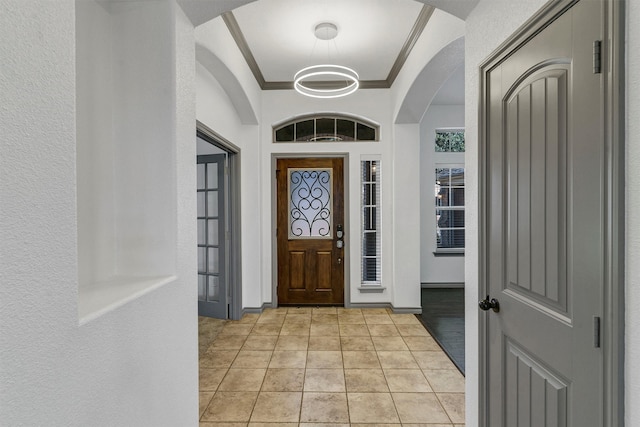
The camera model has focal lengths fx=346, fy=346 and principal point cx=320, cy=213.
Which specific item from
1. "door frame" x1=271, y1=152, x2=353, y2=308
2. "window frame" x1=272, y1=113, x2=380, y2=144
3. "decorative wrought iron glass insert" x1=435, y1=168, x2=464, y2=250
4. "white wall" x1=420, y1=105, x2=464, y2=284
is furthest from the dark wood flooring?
"window frame" x1=272, y1=113, x2=380, y2=144

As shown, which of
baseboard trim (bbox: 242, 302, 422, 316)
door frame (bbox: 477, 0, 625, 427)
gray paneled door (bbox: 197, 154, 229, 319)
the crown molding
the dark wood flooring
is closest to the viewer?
door frame (bbox: 477, 0, 625, 427)

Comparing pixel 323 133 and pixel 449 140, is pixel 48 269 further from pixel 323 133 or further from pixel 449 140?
pixel 449 140

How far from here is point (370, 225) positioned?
482 centimetres

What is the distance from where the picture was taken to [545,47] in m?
1.26

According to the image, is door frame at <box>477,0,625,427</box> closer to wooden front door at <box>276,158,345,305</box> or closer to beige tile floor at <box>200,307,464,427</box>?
beige tile floor at <box>200,307,464,427</box>

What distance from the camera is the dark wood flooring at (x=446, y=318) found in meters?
3.35

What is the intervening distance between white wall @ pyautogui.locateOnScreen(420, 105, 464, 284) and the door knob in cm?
431

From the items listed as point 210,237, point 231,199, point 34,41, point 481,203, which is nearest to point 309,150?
point 231,199

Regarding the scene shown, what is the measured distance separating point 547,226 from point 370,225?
140 inches

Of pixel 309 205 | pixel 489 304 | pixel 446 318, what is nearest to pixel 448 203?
pixel 446 318

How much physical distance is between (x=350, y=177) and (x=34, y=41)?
159 inches

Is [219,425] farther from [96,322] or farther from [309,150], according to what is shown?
[309,150]

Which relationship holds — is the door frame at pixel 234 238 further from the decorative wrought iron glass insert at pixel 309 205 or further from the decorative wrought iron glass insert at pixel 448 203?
the decorative wrought iron glass insert at pixel 448 203

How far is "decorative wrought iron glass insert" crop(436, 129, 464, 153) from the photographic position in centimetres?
588
